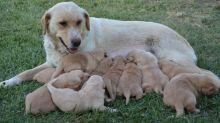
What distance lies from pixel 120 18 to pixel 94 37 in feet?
8.09

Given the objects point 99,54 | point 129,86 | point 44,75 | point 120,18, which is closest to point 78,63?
point 99,54

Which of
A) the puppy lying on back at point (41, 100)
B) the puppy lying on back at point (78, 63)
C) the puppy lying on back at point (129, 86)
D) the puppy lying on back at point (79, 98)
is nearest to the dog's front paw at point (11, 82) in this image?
the puppy lying on back at point (78, 63)

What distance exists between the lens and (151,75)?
17.8 ft

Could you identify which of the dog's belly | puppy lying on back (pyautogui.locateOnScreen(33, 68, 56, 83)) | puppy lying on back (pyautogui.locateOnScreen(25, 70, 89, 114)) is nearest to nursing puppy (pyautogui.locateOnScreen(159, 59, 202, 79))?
the dog's belly

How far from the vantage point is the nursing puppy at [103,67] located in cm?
562

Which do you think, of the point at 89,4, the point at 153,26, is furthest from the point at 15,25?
the point at 153,26

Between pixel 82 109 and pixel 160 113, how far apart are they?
78cm

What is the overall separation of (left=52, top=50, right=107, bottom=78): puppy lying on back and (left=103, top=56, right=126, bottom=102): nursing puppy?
22cm

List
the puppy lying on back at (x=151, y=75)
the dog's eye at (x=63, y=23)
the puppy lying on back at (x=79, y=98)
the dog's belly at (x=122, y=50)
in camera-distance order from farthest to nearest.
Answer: the dog's belly at (x=122, y=50), the dog's eye at (x=63, y=23), the puppy lying on back at (x=151, y=75), the puppy lying on back at (x=79, y=98)

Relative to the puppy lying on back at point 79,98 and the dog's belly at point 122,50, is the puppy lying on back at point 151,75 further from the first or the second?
the dog's belly at point 122,50

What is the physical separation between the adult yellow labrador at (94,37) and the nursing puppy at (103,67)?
0.37 m

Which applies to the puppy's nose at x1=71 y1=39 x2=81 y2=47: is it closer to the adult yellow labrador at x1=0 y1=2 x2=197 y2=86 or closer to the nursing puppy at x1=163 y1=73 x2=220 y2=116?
the adult yellow labrador at x1=0 y1=2 x2=197 y2=86

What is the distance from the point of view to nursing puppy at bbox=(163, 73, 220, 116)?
4.89 meters

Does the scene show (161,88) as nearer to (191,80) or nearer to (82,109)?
(191,80)
